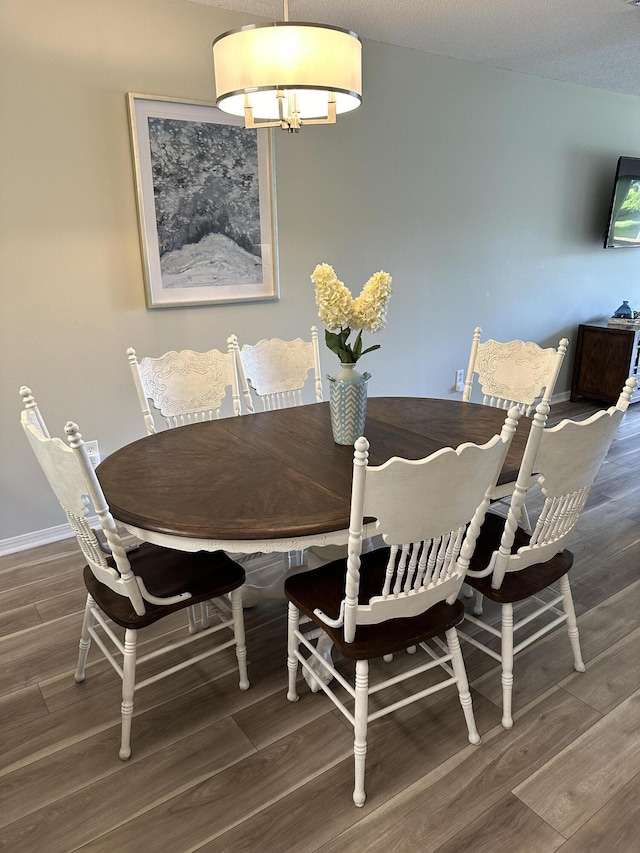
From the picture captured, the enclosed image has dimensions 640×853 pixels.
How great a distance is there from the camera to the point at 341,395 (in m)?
1.94

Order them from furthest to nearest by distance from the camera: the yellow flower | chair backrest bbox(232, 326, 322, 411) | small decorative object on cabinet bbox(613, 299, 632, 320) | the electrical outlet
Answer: small decorative object on cabinet bbox(613, 299, 632, 320) → the electrical outlet → chair backrest bbox(232, 326, 322, 411) → the yellow flower

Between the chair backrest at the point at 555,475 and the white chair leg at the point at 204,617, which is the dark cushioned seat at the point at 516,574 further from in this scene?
the white chair leg at the point at 204,617

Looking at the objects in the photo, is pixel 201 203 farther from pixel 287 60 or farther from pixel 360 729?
pixel 360 729

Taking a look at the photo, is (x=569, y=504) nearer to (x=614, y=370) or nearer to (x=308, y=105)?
(x=308, y=105)

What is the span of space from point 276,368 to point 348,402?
0.88m

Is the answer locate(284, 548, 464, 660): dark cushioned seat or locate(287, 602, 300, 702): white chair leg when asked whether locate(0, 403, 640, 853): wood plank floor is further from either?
locate(284, 548, 464, 660): dark cushioned seat

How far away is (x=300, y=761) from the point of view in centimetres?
170

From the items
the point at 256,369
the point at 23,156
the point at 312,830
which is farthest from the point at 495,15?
the point at 312,830

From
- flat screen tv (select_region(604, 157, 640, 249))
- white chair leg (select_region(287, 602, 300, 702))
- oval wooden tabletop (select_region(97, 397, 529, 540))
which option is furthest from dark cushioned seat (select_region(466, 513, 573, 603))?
flat screen tv (select_region(604, 157, 640, 249))

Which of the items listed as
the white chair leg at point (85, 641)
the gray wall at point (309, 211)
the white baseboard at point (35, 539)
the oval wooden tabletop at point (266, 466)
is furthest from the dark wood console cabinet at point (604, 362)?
the white chair leg at point (85, 641)

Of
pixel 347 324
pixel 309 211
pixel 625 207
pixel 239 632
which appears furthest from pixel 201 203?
pixel 625 207

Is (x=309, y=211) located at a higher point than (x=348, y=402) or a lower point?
higher

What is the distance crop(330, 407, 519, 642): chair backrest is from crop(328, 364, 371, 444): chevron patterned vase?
0.54 m

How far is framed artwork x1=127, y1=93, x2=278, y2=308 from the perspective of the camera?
2.81m
